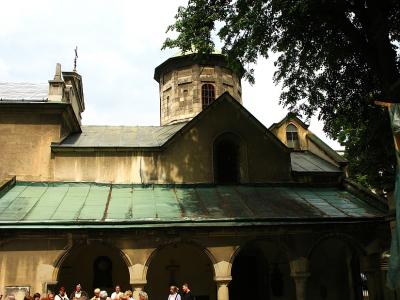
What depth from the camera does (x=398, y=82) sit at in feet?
39.1

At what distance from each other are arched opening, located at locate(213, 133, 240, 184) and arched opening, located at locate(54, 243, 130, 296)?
5138 millimetres

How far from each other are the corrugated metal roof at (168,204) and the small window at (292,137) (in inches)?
216

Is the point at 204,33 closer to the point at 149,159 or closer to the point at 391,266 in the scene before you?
the point at 149,159

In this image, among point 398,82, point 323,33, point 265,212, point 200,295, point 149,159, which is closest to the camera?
point 398,82

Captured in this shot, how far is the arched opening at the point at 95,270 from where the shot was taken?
16297mm

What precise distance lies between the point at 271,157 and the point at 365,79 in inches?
199

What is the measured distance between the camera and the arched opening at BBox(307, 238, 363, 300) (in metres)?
17.7

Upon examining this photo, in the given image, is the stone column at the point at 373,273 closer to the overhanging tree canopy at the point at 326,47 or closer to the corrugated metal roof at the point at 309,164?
the overhanging tree canopy at the point at 326,47

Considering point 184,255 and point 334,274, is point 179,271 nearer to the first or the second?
point 184,255

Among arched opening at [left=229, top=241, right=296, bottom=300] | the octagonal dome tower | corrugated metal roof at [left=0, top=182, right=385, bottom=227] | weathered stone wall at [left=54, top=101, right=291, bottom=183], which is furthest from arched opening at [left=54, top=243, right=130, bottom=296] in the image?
the octagonal dome tower

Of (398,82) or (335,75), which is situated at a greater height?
(335,75)

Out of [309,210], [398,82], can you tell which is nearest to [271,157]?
[309,210]

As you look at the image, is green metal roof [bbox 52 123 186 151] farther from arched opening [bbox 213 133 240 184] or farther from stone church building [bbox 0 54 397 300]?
arched opening [bbox 213 133 240 184]

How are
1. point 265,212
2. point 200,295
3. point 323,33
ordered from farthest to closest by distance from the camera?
point 200,295
point 265,212
point 323,33
